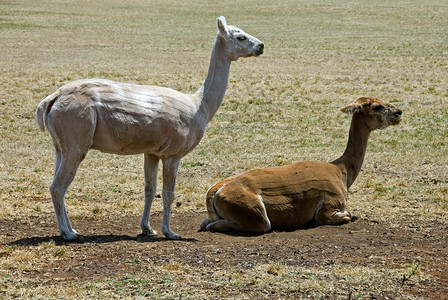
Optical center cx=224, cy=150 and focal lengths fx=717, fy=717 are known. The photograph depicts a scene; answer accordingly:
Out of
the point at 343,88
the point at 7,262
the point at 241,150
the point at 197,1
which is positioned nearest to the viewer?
the point at 7,262

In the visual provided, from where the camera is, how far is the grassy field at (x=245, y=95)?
11.8 metres

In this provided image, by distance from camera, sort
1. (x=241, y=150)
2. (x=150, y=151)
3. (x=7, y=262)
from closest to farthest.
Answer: (x=7, y=262)
(x=150, y=151)
(x=241, y=150)

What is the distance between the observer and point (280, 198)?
32.9 feet

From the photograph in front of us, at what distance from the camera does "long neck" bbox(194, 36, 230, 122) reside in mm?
10234

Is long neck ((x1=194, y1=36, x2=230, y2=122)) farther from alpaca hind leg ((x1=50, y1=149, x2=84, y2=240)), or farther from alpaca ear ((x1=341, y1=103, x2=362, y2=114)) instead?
alpaca hind leg ((x1=50, y1=149, x2=84, y2=240))

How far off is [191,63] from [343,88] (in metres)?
A: 9.03

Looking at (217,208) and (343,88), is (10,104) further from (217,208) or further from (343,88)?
(217,208)

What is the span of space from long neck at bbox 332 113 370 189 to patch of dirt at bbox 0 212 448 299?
807 millimetres

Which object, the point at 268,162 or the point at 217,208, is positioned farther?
the point at 268,162

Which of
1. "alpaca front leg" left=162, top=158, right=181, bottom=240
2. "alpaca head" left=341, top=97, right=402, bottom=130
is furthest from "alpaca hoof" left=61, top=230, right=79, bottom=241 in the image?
"alpaca head" left=341, top=97, right=402, bottom=130

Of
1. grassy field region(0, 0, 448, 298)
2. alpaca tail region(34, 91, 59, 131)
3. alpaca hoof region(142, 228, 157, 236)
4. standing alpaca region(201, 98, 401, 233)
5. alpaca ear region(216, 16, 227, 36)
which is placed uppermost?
alpaca ear region(216, 16, 227, 36)

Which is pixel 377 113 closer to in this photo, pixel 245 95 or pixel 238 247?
pixel 238 247

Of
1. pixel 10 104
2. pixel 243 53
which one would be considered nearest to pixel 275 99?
pixel 10 104

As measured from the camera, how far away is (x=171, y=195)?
31.9 ft
